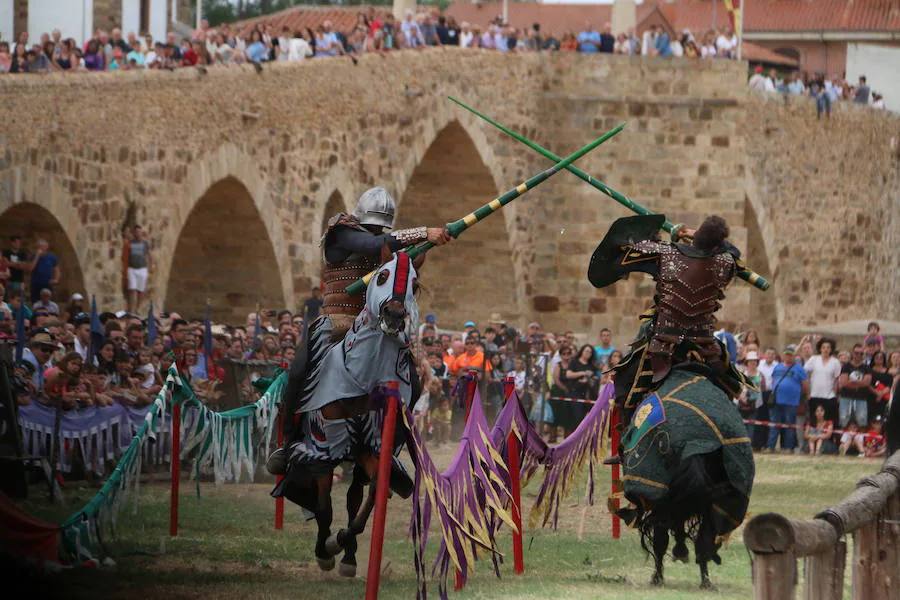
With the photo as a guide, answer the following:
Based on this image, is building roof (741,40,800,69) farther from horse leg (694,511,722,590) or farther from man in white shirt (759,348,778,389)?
horse leg (694,511,722,590)

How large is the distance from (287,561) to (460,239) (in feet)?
64.2

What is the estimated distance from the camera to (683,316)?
9.65 metres

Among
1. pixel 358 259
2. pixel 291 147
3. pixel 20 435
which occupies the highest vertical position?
pixel 291 147

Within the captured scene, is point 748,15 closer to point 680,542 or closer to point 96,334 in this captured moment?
point 96,334

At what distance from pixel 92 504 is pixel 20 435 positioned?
253cm

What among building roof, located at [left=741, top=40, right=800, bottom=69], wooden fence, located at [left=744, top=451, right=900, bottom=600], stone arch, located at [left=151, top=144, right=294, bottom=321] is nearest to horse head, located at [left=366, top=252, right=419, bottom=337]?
wooden fence, located at [left=744, top=451, right=900, bottom=600]

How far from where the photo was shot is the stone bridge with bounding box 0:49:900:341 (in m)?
20.5

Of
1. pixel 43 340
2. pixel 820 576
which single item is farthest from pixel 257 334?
pixel 820 576


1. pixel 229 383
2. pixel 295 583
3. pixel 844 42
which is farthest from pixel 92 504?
pixel 844 42

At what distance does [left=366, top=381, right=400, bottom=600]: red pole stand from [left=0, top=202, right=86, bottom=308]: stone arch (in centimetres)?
1230

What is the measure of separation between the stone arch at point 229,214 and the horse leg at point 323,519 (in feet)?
38.7

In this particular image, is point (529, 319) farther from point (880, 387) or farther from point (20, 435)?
point (20, 435)

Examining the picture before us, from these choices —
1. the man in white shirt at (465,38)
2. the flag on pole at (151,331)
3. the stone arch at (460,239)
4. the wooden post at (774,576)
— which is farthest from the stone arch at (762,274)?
the wooden post at (774,576)

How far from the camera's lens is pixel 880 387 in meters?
19.2
